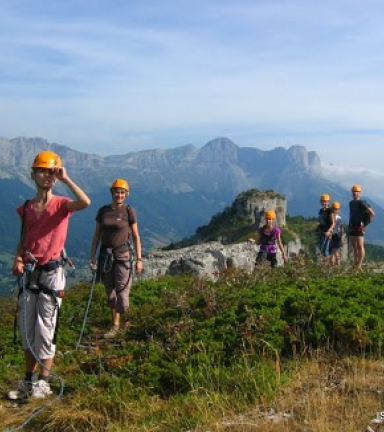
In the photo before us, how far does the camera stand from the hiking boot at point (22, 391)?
704 centimetres

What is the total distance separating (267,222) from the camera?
49.1ft

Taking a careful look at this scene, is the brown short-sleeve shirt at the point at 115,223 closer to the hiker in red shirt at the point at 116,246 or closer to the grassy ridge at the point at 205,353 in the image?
the hiker in red shirt at the point at 116,246

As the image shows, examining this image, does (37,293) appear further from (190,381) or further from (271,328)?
(271,328)

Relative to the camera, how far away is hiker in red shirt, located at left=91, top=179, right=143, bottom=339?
1038cm

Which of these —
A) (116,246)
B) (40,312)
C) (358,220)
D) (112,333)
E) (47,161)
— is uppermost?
(47,161)

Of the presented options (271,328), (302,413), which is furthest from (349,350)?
(302,413)

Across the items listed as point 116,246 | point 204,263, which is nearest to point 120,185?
point 116,246

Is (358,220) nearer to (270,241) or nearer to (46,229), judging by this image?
(270,241)

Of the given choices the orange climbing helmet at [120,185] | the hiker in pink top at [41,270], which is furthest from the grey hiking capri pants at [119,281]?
the hiker in pink top at [41,270]

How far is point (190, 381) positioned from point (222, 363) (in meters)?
0.66

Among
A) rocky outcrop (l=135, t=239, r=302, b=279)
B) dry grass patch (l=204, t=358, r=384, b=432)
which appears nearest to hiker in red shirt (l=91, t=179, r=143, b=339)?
dry grass patch (l=204, t=358, r=384, b=432)

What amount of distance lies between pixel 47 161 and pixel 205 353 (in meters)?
2.94

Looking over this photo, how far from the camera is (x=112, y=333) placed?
34.1 ft

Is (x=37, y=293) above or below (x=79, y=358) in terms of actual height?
above
